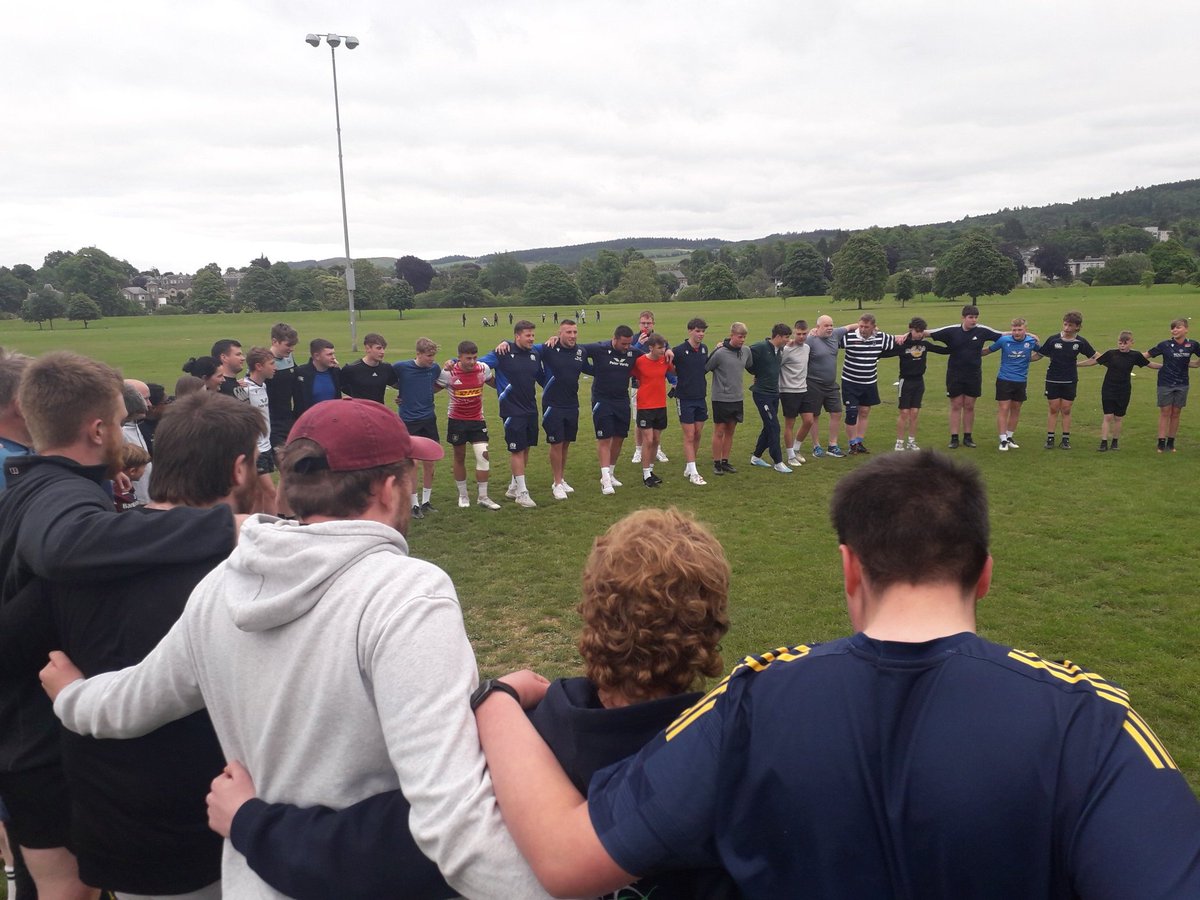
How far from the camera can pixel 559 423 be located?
35.4 feet

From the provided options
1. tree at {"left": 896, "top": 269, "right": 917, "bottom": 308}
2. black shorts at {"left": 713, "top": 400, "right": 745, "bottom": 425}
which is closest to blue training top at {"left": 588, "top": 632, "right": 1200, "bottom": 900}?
black shorts at {"left": 713, "top": 400, "right": 745, "bottom": 425}

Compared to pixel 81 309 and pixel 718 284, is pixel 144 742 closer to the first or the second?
pixel 81 309

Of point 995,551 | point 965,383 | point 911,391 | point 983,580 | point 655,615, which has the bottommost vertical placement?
point 995,551

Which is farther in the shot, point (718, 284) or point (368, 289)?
point (718, 284)

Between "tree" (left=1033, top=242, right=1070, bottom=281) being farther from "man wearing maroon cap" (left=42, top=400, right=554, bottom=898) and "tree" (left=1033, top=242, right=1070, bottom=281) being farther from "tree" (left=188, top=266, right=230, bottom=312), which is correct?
"man wearing maroon cap" (left=42, top=400, right=554, bottom=898)

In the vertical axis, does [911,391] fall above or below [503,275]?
below

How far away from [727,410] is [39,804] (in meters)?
10.3

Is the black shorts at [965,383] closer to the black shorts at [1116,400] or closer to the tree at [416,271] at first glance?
the black shorts at [1116,400]

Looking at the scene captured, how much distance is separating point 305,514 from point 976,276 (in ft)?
273

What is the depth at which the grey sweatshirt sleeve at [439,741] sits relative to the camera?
1.51m

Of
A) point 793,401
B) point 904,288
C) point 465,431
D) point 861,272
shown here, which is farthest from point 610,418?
point 904,288

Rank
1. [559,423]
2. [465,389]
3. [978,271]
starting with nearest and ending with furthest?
[465,389] → [559,423] → [978,271]

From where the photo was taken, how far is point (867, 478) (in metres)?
1.66

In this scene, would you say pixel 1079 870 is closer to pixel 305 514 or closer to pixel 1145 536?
pixel 305 514
